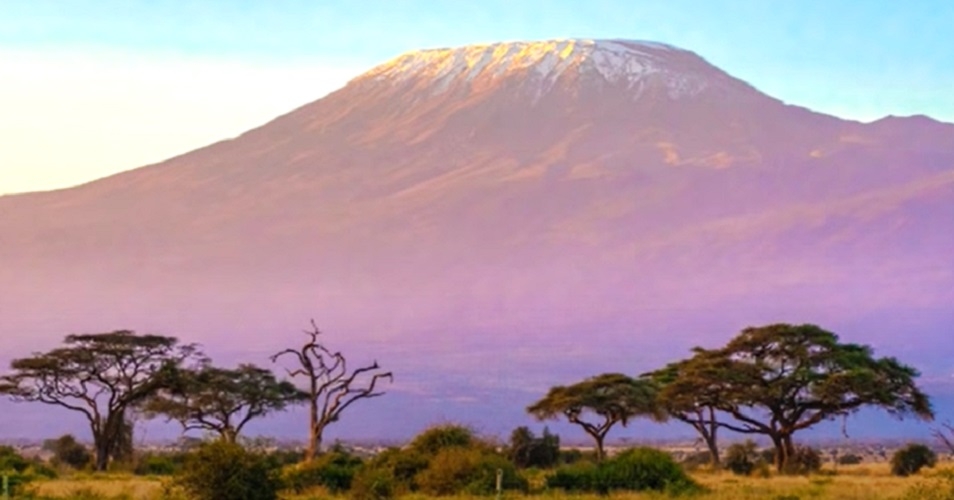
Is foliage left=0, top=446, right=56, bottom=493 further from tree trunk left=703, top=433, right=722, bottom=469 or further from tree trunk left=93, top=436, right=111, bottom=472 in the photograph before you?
tree trunk left=703, top=433, right=722, bottom=469

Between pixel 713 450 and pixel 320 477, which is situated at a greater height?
pixel 713 450

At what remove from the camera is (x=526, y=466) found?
4678 centimetres

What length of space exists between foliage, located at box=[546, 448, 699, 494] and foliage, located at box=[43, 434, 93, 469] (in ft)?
87.5

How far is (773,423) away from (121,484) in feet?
76.4

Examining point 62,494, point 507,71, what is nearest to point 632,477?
point 62,494

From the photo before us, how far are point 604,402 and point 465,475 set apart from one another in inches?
842

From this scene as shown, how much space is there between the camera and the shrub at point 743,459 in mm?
46312

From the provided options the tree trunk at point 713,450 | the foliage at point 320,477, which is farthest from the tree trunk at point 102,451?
the tree trunk at point 713,450

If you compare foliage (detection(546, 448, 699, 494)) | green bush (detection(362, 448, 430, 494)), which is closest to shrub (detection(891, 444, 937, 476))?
foliage (detection(546, 448, 699, 494))

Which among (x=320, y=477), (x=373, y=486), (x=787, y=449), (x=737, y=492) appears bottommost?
(x=737, y=492)

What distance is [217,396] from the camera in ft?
176

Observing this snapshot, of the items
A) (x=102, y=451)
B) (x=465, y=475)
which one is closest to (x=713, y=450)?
(x=102, y=451)

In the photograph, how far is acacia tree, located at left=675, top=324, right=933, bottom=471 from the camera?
46062 millimetres

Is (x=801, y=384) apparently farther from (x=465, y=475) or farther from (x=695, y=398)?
(x=465, y=475)
